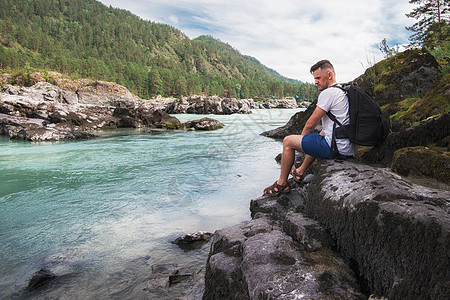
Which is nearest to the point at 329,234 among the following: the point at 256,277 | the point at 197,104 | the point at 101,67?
the point at 256,277

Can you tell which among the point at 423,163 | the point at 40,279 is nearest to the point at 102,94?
the point at 40,279

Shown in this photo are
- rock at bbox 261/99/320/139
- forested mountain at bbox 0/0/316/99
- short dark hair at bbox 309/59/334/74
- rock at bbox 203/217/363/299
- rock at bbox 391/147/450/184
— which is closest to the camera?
rock at bbox 203/217/363/299

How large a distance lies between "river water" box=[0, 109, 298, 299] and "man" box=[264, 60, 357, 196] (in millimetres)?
1853

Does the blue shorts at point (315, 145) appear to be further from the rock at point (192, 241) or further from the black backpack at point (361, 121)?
the rock at point (192, 241)

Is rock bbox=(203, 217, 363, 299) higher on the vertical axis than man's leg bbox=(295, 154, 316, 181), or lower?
lower

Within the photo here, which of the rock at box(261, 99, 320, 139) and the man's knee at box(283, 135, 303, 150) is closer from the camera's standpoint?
the man's knee at box(283, 135, 303, 150)

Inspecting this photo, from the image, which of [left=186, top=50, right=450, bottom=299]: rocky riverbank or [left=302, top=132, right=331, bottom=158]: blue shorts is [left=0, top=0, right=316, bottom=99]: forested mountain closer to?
[left=302, top=132, right=331, bottom=158]: blue shorts

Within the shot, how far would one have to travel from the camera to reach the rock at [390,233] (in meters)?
1.70

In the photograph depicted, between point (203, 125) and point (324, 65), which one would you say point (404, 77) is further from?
point (203, 125)

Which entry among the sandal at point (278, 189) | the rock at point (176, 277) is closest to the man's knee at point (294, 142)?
the sandal at point (278, 189)

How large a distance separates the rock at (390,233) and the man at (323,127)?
107cm

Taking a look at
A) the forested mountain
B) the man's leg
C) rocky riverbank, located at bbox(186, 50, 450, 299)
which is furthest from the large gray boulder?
rocky riverbank, located at bbox(186, 50, 450, 299)

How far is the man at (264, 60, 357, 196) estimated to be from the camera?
4055 millimetres

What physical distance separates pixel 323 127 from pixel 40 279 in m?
4.82
